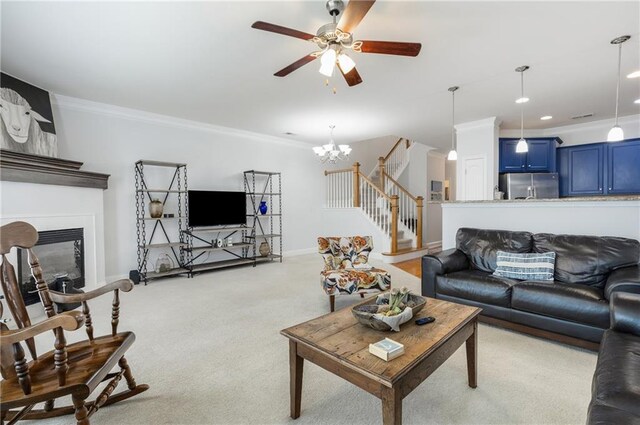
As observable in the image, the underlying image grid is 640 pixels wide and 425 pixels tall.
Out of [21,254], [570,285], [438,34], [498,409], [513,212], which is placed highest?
[438,34]

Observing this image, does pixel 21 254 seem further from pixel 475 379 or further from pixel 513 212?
pixel 513 212

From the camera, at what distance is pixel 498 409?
1.68m

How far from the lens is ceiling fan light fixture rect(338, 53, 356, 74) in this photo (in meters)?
2.30

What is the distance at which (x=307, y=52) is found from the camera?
9.70 ft

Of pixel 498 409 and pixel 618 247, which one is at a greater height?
pixel 618 247

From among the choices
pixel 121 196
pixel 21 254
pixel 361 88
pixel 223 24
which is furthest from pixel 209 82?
pixel 21 254

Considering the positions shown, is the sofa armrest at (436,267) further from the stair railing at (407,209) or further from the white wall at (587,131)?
the white wall at (587,131)

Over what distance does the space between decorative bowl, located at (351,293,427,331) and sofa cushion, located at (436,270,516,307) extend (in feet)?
3.79

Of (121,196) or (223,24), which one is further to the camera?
(121,196)

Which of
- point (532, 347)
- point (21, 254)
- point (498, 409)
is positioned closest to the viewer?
point (498, 409)

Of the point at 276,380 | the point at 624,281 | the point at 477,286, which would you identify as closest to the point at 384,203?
the point at 477,286

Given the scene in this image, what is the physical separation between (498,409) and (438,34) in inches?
112

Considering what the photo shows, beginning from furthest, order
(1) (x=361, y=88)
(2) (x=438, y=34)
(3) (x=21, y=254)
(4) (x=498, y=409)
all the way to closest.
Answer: (1) (x=361, y=88) → (3) (x=21, y=254) → (2) (x=438, y=34) → (4) (x=498, y=409)

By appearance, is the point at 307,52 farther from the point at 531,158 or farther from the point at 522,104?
the point at 531,158
